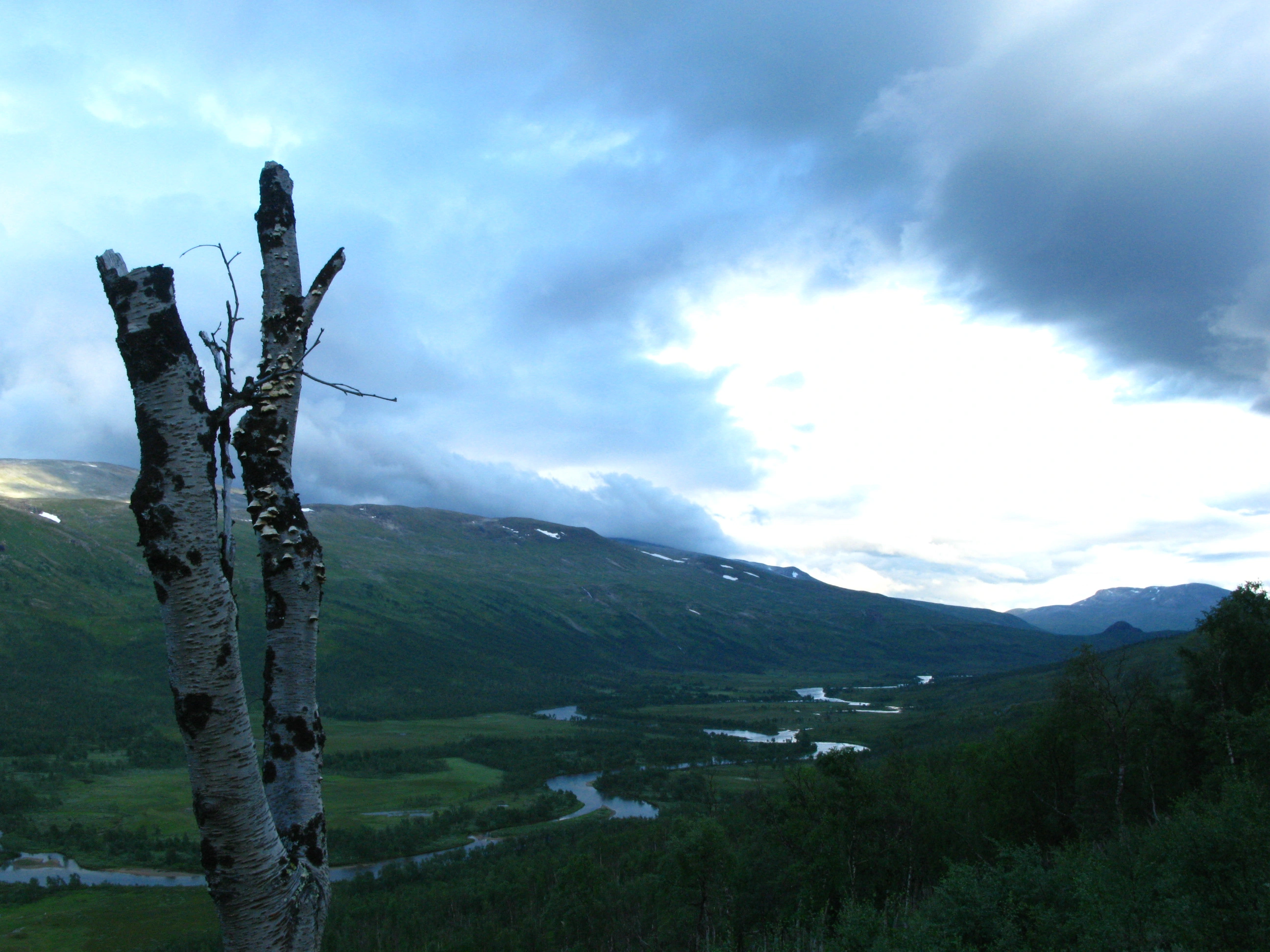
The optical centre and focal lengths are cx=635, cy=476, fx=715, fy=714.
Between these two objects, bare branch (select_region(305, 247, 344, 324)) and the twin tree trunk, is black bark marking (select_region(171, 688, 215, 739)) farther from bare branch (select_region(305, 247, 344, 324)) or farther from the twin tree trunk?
bare branch (select_region(305, 247, 344, 324))

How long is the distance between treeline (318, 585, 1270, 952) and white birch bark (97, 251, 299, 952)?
15.3m

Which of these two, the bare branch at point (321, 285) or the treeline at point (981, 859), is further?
the treeline at point (981, 859)

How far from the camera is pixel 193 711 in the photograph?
4.09 metres

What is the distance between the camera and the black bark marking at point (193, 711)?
4.04 metres

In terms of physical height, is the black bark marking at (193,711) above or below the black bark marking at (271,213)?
below

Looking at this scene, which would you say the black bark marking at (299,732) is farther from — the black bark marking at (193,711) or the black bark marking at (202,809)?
the black bark marking at (193,711)

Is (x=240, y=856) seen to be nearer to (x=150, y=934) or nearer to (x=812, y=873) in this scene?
(x=812, y=873)

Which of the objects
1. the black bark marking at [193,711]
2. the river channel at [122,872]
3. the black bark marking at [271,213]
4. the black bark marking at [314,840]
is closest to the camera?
the black bark marking at [193,711]

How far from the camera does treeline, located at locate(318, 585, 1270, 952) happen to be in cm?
1603

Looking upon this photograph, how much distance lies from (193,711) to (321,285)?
3942mm

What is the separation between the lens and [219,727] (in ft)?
13.6

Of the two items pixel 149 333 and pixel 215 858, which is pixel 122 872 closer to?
pixel 215 858

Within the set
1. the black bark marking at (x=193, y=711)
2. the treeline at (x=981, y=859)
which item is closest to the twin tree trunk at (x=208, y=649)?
the black bark marking at (x=193, y=711)

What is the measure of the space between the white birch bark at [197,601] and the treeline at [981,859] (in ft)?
50.2
